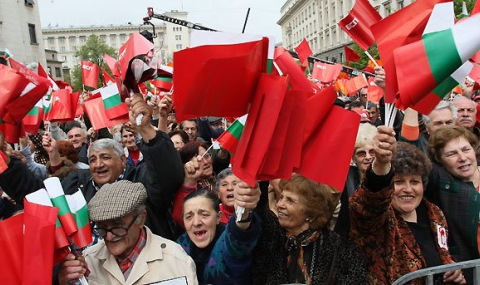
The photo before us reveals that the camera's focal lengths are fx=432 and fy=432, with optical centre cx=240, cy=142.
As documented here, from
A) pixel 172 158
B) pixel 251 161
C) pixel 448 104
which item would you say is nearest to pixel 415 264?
pixel 251 161

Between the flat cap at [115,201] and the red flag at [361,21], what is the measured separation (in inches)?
98.1

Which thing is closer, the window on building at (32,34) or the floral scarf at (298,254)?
the floral scarf at (298,254)

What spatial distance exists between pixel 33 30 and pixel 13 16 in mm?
2605

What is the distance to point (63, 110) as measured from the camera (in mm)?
5605

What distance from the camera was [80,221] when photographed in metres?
1.95

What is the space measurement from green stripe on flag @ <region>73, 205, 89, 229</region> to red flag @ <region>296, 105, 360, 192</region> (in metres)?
0.99

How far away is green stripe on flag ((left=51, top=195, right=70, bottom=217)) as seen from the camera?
6.14ft

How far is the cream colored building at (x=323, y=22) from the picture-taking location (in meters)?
47.6

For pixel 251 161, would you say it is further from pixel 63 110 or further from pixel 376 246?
pixel 63 110

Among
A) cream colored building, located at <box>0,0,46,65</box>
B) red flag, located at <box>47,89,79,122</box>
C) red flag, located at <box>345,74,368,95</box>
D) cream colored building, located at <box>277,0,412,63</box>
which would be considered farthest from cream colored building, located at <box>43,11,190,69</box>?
red flag, located at <box>47,89,79,122</box>

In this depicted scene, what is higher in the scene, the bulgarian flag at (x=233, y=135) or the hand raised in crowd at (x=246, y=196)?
the bulgarian flag at (x=233, y=135)

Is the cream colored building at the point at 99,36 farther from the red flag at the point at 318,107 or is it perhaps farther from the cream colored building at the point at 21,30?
the red flag at the point at 318,107

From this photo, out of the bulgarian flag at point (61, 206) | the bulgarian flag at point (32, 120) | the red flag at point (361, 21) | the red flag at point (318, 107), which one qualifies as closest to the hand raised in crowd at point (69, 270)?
the bulgarian flag at point (61, 206)

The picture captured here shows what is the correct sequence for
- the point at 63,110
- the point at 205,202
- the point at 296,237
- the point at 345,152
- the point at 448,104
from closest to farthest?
the point at 345,152 < the point at 296,237 < the point at 205,202 < the point at 448,104 < the point at 63,110
